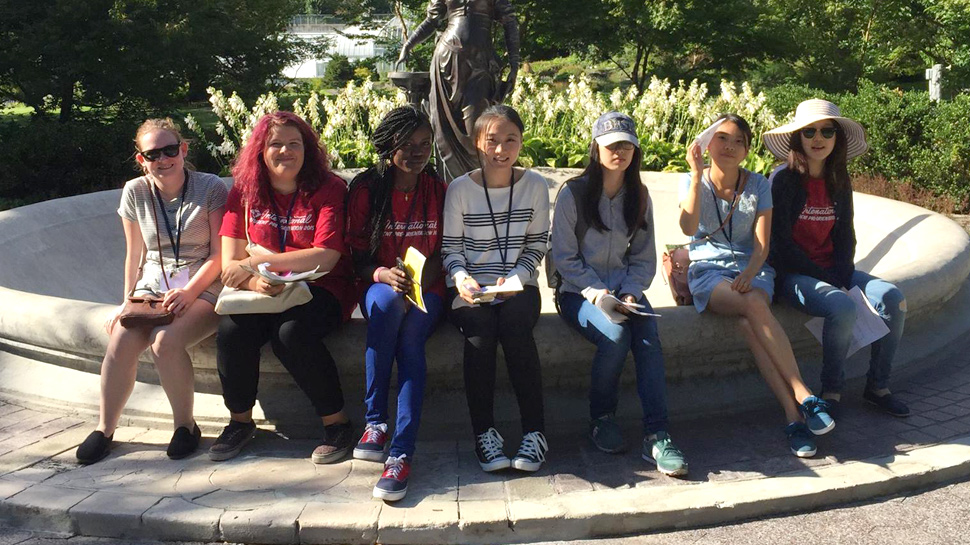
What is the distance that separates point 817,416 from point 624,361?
88cm

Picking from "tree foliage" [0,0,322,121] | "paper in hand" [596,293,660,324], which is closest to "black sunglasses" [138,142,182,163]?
"paper in hand" [596,293,660,324]

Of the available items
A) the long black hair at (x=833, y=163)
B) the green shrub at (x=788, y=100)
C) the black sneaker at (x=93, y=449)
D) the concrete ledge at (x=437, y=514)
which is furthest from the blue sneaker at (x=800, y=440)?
the green shrub at (x=788, y=100)

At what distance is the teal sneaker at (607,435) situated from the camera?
403cm

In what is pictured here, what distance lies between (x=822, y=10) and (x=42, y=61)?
16.1 meters

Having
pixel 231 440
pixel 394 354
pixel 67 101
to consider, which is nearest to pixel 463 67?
pixel 394 354

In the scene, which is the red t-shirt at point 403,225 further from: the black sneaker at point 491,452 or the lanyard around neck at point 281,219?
the black sneaker at point 491,452

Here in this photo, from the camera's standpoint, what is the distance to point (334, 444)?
4020 mm

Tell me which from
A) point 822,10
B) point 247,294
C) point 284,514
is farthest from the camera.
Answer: point 822,10

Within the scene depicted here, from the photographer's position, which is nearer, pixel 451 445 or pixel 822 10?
pixel 451 445

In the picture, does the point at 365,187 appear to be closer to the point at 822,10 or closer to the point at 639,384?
the point at 639,384

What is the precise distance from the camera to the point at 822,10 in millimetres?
20500

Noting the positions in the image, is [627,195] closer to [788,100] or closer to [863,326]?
[863,326]

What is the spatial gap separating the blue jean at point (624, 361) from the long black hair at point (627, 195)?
1.36 ft

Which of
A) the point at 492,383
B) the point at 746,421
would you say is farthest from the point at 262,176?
the point at 746,421
